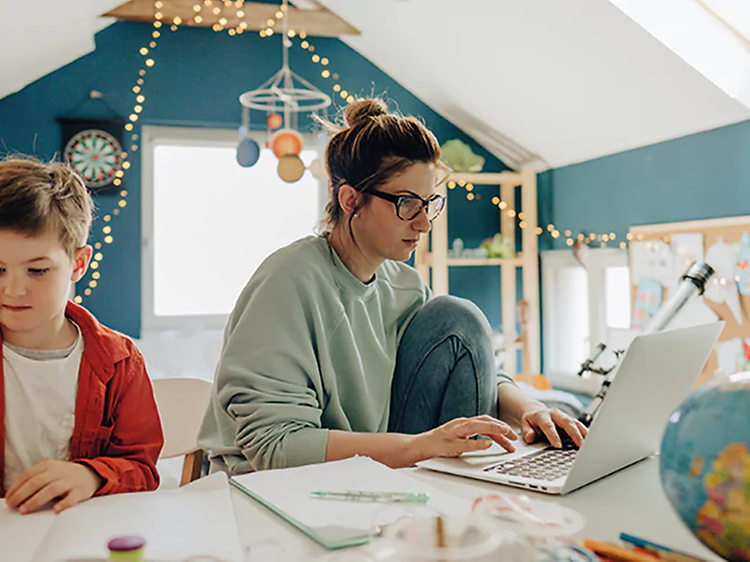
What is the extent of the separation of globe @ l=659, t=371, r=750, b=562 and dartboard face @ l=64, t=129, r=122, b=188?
11.3ft

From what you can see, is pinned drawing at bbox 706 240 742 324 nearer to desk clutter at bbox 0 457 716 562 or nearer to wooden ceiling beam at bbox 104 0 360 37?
desk clutter at bbox 0 457 716 562

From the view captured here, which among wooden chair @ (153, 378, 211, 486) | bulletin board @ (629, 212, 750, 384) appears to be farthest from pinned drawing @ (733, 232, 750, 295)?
wooden chair @ (153, 378, 211, 486)

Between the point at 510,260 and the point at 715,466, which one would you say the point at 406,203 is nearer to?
the point at 715,466

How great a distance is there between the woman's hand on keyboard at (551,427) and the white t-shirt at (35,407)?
0.71 metres

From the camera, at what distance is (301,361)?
1.23 meters

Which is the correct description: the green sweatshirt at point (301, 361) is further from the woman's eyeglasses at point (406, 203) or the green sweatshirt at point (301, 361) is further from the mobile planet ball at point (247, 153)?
the mobile planet ball at point (247, 153)

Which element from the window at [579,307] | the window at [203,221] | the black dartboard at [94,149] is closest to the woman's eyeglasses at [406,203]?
the window at [579,307]

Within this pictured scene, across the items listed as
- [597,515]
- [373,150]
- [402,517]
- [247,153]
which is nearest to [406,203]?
[373,150]

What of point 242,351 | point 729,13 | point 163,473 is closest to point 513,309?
point 729,13

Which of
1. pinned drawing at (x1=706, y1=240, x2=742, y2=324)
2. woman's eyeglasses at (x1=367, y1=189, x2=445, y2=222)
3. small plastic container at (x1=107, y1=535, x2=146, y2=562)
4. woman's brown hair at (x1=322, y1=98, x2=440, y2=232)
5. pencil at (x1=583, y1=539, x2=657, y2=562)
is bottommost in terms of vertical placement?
pencil at (x1=583, y1=539, x2=657, y2=562)

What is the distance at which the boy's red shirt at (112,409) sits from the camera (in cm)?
105

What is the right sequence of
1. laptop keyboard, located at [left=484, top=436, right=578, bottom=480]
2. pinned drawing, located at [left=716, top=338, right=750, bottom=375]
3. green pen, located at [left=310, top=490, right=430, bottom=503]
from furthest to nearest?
pinned drawing, located at [left=716, top=338, right=750, bottom=375] < laptop keyboard, located at [left=484, top=436, right=578, bottom=480] < green pen, located at [left=310, top=490, right=430, bottom=503]

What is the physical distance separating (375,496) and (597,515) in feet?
0.80

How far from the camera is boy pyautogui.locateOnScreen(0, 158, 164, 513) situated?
3.25ft
